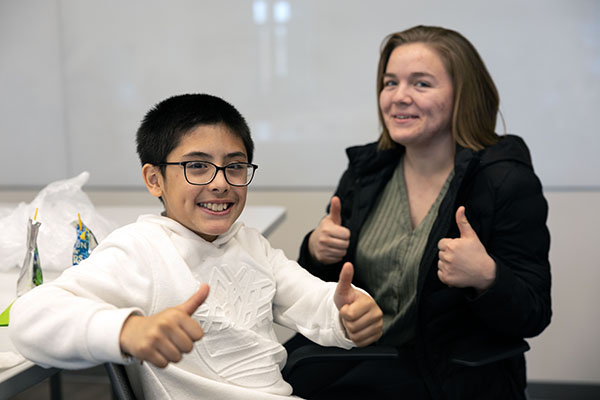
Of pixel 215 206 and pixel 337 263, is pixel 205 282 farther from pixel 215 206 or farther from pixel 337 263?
pixel 337 263

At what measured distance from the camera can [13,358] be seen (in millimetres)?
958

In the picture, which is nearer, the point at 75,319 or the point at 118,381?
the point at 75,319

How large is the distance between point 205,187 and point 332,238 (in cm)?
54

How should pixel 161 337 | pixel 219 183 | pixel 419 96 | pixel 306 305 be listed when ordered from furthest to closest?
1. pixel 419 96
2. pixel 306 305
3. pixel 219 183
4. pixel 161 337

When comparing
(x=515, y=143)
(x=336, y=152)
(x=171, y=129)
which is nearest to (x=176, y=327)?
(x=171, y=129)

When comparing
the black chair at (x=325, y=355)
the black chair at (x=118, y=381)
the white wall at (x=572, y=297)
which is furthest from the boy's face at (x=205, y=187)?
the white wall at (x=572, y=297)

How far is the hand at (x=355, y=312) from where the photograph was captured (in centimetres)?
108

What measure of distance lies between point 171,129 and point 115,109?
2.09 m

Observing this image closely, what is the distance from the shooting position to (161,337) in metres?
0.79

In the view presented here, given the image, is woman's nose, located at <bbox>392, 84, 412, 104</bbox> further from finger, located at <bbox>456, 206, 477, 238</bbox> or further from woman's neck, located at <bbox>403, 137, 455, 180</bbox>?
finger, located at <bbox>456, 206, 477, 238</bbox>

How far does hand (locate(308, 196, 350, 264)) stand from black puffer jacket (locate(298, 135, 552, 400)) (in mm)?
220

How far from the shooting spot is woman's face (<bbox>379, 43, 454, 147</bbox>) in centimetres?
A: 164

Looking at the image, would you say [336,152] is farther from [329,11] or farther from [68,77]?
[68,77]

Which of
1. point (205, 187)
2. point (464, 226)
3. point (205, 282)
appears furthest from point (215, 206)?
point (464, 226)
